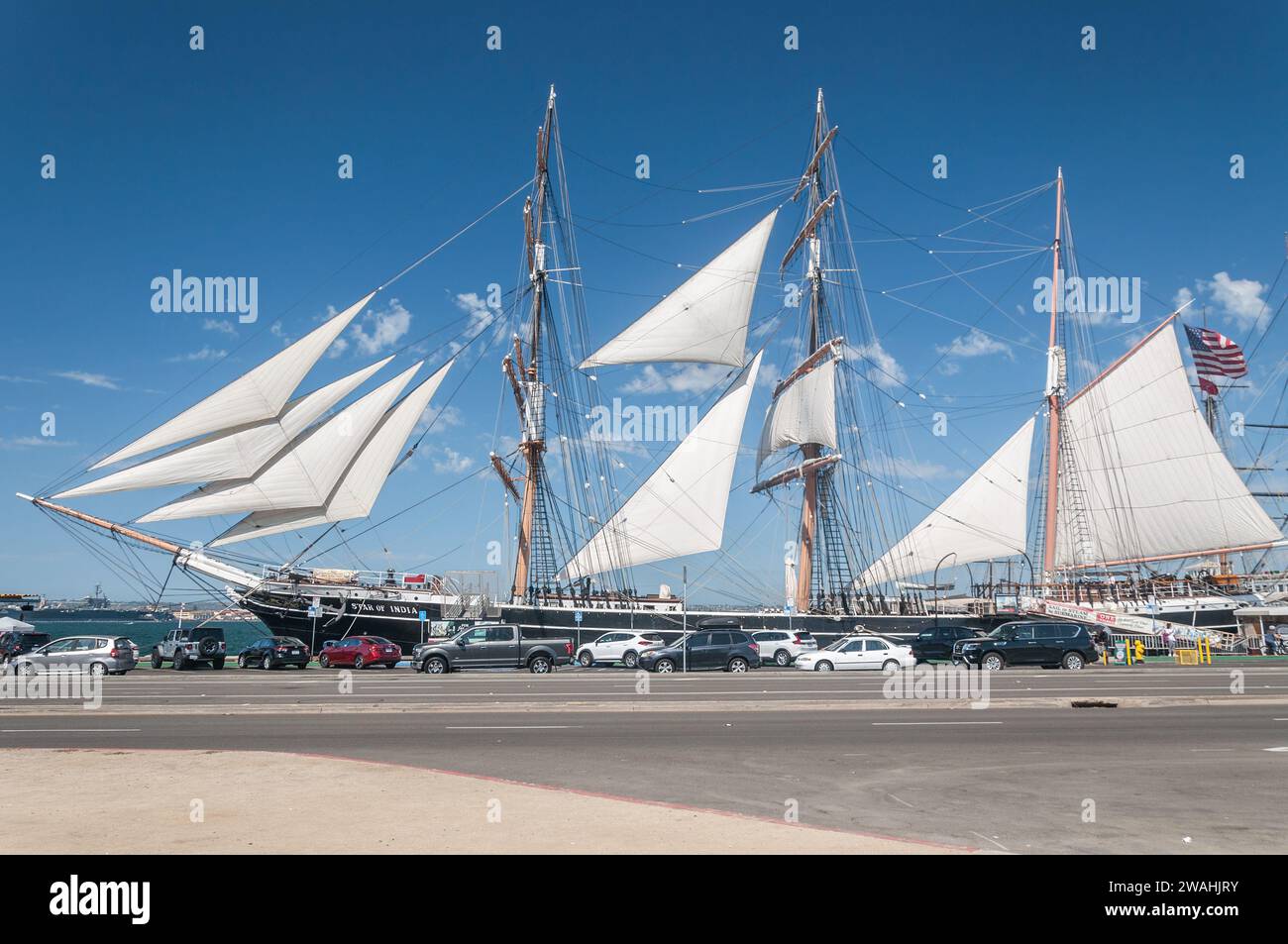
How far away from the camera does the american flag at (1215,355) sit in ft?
214

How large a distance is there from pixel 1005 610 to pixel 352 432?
1470 inches

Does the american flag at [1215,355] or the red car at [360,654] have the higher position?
the american flag at [1215,355]

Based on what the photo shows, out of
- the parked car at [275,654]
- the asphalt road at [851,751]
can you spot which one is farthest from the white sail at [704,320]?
the asphalt road at [851,751]

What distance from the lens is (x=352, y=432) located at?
148ft

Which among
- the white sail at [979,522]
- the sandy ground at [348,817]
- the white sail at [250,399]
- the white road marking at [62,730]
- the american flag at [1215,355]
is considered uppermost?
the american flag at [1215,355]

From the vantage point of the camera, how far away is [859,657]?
31.5 m

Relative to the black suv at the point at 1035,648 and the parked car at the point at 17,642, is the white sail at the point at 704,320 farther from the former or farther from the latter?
the black suv at the point at 1035,648

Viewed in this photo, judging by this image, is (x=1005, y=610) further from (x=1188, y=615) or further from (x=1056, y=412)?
(x=1056, y=412)

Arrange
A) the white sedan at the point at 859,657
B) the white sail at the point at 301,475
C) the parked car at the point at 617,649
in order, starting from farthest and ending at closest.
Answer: the white sail at the point at 301,475
the parked car at the point at 617,649
the white sedan at the point at 859,657

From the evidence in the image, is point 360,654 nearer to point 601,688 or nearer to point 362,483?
point 362,483

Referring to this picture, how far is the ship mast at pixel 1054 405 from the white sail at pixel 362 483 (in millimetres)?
41366

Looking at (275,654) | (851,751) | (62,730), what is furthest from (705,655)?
(62,730)

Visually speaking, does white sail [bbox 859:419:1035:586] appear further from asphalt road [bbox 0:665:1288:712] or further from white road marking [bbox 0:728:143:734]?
white road marking [bbox 0:728:143:734]
